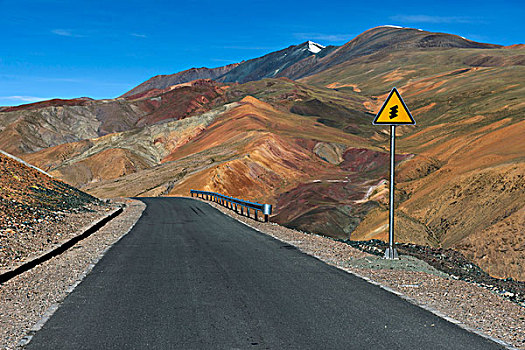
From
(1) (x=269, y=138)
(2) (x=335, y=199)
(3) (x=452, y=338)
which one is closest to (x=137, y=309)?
(3) (x=452, y=338)

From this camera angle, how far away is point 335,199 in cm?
4284

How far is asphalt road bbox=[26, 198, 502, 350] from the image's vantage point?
19.1ft

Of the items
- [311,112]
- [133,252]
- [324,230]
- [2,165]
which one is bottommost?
[324,230]

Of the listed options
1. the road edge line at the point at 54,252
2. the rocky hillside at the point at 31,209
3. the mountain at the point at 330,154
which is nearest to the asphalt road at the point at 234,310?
the road edge line at the point at 54,252

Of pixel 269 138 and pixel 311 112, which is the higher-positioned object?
pixel 311 112

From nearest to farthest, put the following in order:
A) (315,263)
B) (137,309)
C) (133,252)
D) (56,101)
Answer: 1. (137,309)
2. (315,263)
3. (133,252)
4. (56,101)

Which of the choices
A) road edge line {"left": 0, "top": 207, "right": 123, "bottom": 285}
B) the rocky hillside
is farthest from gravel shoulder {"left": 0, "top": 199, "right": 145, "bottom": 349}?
the rocky hillside

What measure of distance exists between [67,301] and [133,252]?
4957mm

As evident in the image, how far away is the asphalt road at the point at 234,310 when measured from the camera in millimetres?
5824

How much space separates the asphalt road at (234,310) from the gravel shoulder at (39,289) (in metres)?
0.25

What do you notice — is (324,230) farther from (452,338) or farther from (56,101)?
(56,101)

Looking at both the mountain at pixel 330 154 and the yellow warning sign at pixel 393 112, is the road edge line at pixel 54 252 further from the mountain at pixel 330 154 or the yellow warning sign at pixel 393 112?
the mountain at pixel 330 154

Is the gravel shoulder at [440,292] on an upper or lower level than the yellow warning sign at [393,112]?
lower

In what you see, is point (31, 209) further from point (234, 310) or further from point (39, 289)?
point (234, 310)
